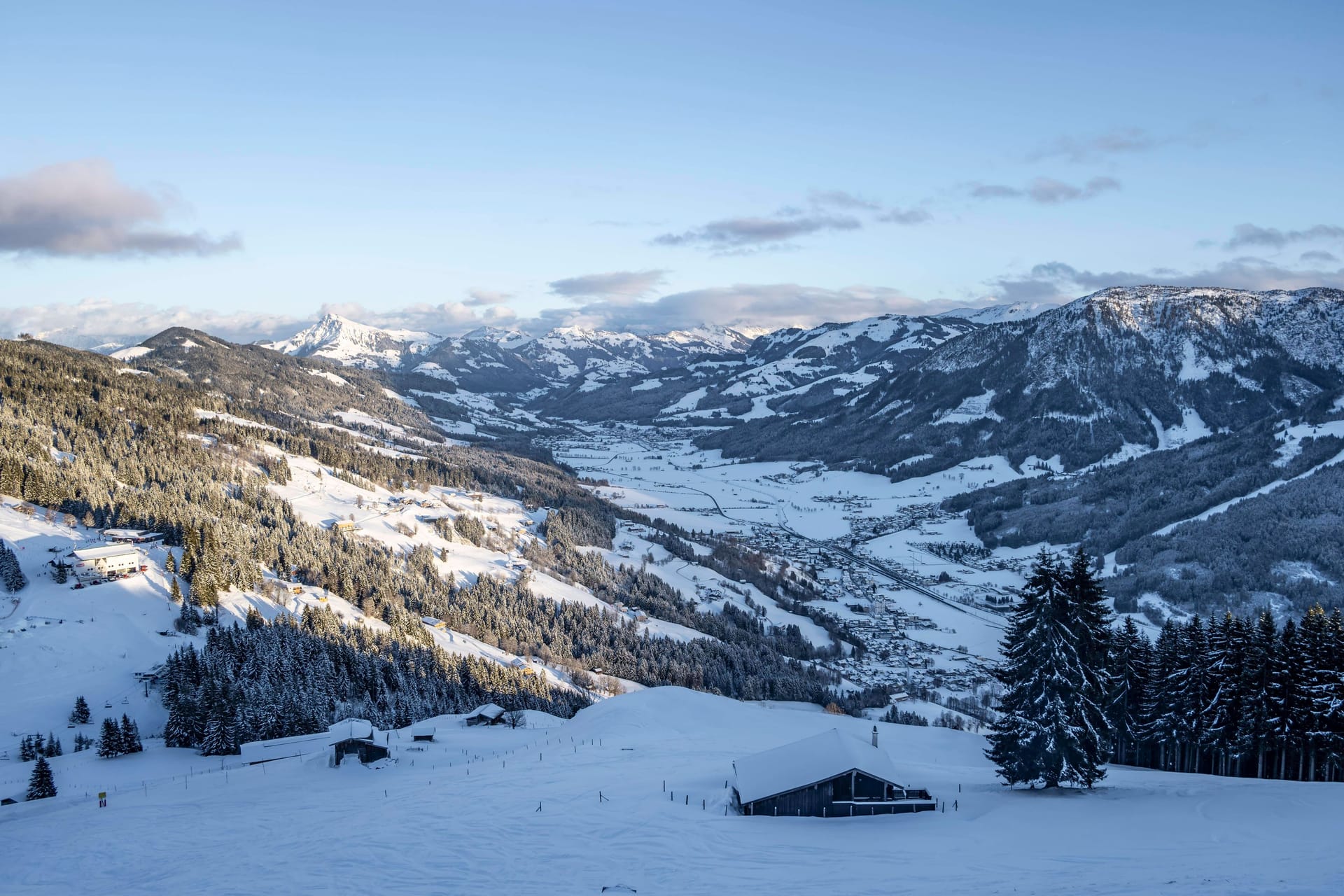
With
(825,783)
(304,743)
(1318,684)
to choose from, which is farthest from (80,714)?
(1318,684)

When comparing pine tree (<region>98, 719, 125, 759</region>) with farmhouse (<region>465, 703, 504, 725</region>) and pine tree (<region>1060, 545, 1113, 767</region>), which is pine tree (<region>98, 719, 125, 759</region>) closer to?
farmhouse (<region>465, 703, 504, 725</region>)

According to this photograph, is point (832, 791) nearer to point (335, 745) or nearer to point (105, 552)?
point (335, 745)

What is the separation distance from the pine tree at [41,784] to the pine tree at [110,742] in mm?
5887

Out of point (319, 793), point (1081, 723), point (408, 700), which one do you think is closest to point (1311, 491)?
point (1081, 723)

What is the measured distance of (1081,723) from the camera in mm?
33656

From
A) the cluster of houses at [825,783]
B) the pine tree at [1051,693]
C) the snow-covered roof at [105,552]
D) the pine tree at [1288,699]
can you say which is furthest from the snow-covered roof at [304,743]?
the pine tree at [1288,699]

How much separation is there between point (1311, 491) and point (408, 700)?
13022cm

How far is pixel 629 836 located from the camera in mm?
30375

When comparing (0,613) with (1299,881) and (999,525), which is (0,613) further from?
(999,525)

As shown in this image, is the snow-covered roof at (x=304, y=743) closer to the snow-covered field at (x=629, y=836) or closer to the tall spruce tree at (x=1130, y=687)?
the snow-covered field at (x=629, y=836)

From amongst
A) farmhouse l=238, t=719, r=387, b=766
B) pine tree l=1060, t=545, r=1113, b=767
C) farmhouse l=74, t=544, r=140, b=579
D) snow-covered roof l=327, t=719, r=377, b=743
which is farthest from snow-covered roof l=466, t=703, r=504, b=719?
pine tree l=1060, t=545, r=1113, b=767

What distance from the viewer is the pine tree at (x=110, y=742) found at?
49.1 meters

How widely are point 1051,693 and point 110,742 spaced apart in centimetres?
5528

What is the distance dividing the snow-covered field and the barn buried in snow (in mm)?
831
